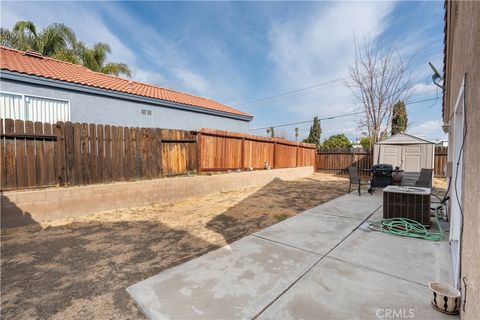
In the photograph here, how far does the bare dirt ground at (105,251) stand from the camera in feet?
7.03

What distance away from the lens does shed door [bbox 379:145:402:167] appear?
34.4 ft

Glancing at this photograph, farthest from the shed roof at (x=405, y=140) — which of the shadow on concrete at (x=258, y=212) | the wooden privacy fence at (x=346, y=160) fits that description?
the shadow on concrete at (x=258, y=212)

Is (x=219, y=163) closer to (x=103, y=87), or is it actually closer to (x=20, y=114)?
(x=103, y=87)

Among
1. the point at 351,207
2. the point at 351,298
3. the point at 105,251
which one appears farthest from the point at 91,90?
the point at 351,298

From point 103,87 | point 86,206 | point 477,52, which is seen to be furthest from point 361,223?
point 103,87

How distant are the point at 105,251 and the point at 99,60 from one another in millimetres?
18958

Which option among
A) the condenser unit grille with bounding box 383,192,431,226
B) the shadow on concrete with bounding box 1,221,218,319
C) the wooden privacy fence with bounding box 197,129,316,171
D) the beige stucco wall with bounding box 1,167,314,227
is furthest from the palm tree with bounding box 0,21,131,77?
the condenser unit grille with bounding box 383,192,431,226

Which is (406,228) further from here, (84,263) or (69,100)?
(69,100)

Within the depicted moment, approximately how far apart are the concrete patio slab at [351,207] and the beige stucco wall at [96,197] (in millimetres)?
3469

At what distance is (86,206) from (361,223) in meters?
5.75

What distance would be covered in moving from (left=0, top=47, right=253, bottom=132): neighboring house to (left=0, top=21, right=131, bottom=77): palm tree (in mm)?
6527

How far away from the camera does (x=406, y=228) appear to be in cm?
392

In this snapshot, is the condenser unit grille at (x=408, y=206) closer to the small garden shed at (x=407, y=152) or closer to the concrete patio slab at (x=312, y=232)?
the concrete patio slab at (x=312, y=232)

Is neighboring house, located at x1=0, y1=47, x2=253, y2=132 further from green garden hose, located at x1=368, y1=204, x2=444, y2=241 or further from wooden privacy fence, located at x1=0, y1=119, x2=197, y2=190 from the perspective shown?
green garden hose, located at x1=368, y1=204, x2=444, y2=241
